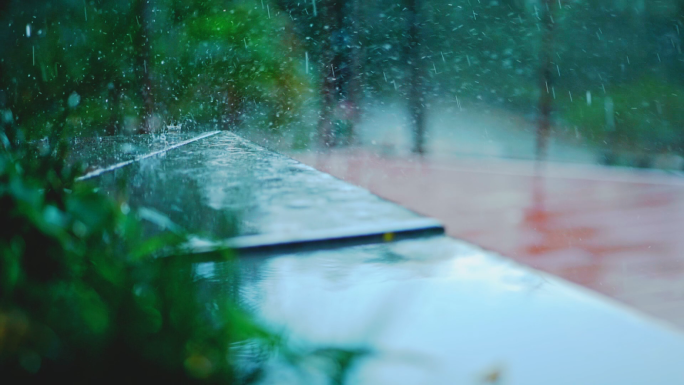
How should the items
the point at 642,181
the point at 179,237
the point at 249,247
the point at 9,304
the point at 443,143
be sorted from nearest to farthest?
the point at 9,304 < the point at 179,237 < the point at 249,247 < the point at 642,181 < the point at 443,143

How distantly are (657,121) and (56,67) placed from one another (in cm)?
970

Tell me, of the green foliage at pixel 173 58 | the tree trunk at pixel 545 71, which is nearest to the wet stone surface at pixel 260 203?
the green foliage at pixel 173 58

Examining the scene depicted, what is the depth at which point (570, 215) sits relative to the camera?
4.25 m

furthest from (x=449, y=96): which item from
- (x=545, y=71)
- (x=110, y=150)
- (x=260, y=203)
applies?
(x=260, y=203)

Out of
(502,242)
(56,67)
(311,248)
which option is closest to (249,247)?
(311,248)

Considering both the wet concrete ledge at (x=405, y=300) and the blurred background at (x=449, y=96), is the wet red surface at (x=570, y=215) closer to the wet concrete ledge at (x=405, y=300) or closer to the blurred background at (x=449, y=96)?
the blurred background at (x=449, y=96)

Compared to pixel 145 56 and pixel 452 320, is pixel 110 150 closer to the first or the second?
pixel 452 320

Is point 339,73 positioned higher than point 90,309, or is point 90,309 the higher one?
point 339,73

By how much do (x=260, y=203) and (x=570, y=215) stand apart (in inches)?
150

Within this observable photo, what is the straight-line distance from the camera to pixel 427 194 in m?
5.40

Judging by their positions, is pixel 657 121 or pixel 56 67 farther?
pixel 657 121

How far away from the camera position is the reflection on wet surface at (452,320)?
0.40 m

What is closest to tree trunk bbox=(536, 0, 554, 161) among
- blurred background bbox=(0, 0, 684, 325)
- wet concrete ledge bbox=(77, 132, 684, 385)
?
blurred background bbox=(0, 0, 684, 325)

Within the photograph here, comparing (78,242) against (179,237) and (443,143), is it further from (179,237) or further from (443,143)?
(443,143)
